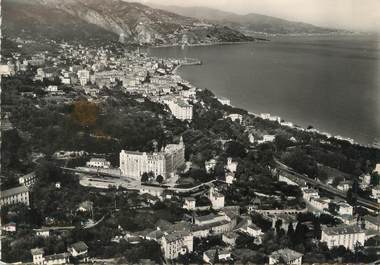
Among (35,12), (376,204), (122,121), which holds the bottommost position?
(376,204)

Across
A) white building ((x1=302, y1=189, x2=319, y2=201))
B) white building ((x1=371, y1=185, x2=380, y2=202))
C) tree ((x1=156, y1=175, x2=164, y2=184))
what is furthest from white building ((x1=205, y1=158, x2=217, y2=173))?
white building ((x1=371, y1=185, x2=380, y2=202))

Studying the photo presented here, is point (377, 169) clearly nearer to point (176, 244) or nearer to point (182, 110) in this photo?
point (176, 244)

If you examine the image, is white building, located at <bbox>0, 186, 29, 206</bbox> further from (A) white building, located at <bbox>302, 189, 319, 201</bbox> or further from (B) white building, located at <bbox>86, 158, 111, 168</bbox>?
(A) white building, located at <bbox>302, 189, 319, 201</bbox>

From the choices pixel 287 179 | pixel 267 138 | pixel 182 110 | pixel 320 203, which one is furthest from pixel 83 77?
pixel 320 203

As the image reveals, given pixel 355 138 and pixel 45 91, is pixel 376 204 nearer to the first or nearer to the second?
pixel 355 138

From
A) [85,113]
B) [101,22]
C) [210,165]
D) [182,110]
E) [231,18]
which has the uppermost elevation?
[231,18]

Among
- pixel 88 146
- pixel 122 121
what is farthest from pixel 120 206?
pixel 122 121
